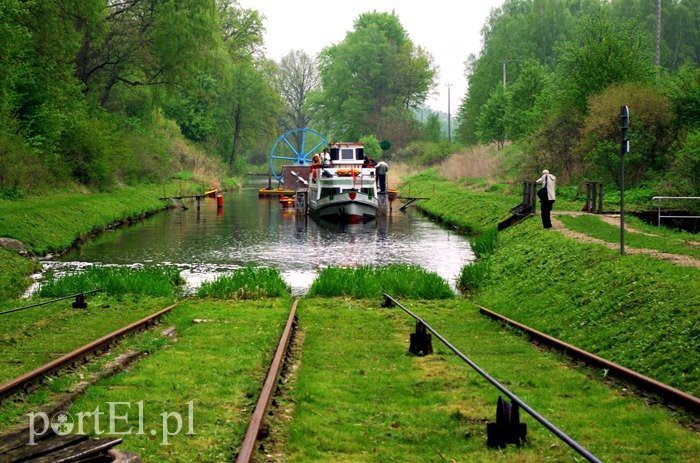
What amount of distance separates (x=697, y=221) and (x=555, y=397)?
20.6 metres

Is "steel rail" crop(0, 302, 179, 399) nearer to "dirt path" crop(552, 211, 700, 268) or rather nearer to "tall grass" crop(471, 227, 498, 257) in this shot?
"dirt path" crop(552, 211, 700, 268)

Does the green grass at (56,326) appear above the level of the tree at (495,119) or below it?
below

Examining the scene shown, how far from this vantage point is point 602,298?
15.4 metres

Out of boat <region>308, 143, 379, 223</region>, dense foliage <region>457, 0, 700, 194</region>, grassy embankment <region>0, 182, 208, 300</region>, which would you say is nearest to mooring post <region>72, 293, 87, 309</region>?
grassy embankment <region>0, 182, 208, 300</region>

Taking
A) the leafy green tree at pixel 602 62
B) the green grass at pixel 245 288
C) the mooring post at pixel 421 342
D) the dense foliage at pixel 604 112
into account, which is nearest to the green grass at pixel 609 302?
the mooring post at pixel 421 342

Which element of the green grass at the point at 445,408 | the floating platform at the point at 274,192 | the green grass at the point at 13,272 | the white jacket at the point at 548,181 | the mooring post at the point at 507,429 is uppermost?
the white jacket at the point at 548,181

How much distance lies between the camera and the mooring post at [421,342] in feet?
40.4

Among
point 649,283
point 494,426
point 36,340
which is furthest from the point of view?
point 649,283

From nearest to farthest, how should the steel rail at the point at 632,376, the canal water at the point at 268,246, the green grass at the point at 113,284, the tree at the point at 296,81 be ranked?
1. the steel rail at the point at 632,376
2. the green grass at the point at 113,284
3. the canal water at the point at 268,246
4. the tree at the point at 296,81

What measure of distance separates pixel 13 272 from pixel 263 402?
17365mm

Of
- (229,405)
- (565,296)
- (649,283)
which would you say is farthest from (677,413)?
(565,296)

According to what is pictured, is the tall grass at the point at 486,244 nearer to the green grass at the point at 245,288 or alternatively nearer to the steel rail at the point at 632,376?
the green grass at the point at 245,288

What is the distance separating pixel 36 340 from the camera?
535 inches

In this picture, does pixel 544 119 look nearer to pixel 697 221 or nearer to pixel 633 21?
pixel 633 21
